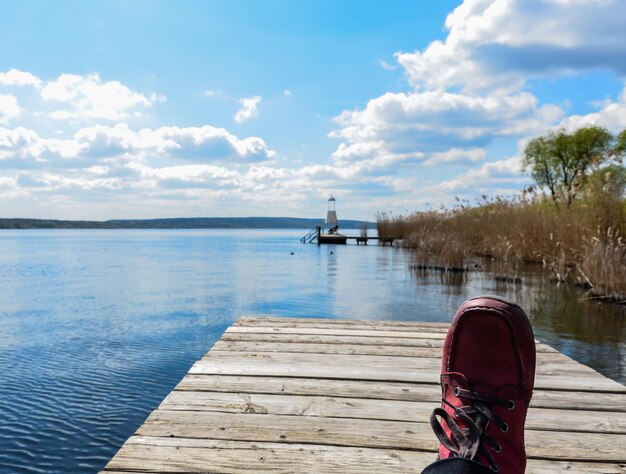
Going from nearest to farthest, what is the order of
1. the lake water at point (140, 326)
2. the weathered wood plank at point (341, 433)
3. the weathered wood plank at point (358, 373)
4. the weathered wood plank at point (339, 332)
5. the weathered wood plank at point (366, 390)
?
the weathered wood plank at point (341, 433) → the weathered wood plank at point (366, 390) → the weathered wood plank at point (358, 373) → the weathered wood plank at point (339, 332) → the lake water at point (140, 326)

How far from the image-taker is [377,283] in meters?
12.3

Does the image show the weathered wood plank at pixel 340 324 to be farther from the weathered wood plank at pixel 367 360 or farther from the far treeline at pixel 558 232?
the far treeline at pixel 558 232

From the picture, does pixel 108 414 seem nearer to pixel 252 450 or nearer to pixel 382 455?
pixel 252 450

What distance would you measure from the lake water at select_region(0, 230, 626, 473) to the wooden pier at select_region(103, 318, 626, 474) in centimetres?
169

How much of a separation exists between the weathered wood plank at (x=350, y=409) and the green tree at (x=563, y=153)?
30.7 m

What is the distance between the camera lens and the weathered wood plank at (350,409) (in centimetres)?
180

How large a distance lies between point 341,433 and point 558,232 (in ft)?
38.0

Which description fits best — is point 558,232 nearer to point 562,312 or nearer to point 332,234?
point 562,312

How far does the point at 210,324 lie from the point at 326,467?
21.3 feet

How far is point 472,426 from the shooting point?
1347 mm

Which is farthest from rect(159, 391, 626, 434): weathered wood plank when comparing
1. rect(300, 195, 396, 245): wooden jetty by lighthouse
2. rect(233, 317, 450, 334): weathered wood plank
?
rect(300, 195, 396, 245): wooden jetty by lighthouse

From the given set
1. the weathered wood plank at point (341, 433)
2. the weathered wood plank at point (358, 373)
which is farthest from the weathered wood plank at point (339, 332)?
the weathered wood plank at point (341, 433)

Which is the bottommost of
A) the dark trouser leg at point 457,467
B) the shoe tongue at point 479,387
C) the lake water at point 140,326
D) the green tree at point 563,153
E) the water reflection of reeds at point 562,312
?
the lake water at point 140,326

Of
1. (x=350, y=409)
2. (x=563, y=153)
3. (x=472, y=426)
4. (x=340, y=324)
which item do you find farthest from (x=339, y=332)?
(x=563, y=153)
